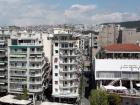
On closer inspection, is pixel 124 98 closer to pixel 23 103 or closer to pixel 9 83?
pixel 23 103

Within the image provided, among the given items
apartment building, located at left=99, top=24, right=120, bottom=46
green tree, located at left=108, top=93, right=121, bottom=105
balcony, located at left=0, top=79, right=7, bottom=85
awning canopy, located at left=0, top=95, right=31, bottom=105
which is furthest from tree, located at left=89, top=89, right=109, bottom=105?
apartment building, located at left=99, top=24, right=120, bottom=46

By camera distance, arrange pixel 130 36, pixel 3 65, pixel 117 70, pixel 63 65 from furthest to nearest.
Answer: pixel 130 36 < pixel 3 65 < pixel 63 65 < pixel 117 70

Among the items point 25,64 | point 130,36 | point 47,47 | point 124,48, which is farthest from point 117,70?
point 130,36

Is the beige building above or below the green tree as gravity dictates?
above

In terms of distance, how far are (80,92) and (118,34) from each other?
2851cm

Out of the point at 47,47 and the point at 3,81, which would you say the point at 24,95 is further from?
the point at 47,47

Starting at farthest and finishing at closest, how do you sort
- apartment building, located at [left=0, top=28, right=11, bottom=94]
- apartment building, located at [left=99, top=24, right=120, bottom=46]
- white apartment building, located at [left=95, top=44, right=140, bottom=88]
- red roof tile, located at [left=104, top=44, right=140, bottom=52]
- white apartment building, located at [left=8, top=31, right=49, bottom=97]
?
apartment building, located at [left=99, top=24, right=120, bottom=46] < red roof tile, located at [left=104, top=44, right=140, bottom=52] < apartment building, located at [left=0, top=28, right=11, bottom=94] < white apartment building, located at [left=8, top=31, right=49, bottom=97] < white apartment building, located at [left=95, top=44, right=140, bottom=88]

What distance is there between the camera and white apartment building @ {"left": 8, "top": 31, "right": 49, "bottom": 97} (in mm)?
56688

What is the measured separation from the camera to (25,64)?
5697cm

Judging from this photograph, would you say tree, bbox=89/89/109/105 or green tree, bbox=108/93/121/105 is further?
green tree, bbox=108/93/121/105

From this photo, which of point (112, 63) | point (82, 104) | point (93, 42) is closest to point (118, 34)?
point (93, 42)

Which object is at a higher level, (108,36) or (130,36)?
(130,36)

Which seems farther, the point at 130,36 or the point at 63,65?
the point at 130,36

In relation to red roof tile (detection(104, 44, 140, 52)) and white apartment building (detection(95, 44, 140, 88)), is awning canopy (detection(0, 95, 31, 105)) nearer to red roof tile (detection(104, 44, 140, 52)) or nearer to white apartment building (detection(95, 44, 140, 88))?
white apartment building (detection(95, 44, 140, 88))
